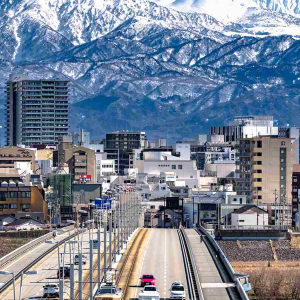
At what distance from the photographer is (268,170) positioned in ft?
544

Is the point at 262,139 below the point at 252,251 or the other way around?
the other way around

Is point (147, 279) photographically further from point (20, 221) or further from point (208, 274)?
point (20, 221)

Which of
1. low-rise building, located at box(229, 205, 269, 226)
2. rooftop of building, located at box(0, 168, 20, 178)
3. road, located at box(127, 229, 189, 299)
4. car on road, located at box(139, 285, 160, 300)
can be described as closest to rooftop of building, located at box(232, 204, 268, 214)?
low-rise building, located at box(229, 205, 269, 226)

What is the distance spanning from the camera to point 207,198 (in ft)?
492

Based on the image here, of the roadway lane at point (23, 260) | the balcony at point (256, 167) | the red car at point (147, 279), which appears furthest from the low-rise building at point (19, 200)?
the red car at point (147, 279)

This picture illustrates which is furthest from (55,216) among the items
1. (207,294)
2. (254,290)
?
(207,294)

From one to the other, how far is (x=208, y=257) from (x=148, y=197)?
89.8 metres

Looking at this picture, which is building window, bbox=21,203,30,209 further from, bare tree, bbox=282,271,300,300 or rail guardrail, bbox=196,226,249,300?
bare tree, bbox=282,271,300,300

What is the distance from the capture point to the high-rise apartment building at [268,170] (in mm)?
163750

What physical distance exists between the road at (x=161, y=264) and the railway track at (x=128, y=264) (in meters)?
0.32

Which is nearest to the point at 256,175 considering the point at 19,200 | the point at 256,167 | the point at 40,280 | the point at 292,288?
the point at 256,167

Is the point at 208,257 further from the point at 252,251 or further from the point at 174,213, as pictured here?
the point at 174,213

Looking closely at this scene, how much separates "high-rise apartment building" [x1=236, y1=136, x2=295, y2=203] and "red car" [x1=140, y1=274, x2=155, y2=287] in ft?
311

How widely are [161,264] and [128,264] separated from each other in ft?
7.17
